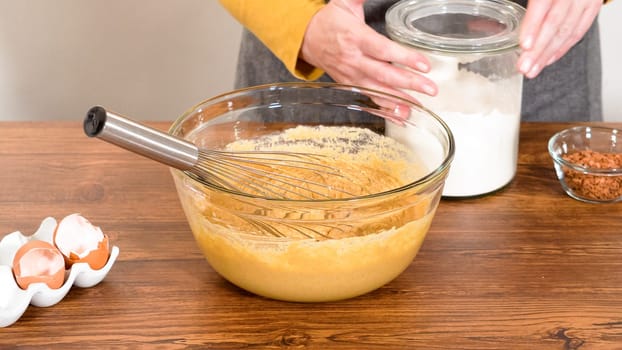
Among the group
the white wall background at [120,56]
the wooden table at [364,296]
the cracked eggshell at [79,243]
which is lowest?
the white wall background at [120,56]

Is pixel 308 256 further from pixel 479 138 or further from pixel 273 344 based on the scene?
pixel 479 138

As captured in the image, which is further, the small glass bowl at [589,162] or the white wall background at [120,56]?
the white wall background at [120,56]

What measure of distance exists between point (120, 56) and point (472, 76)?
1.47 meters

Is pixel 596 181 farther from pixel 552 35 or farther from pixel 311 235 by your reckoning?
pixel 311 235

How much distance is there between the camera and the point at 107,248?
96cm

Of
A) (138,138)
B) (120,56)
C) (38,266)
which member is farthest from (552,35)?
(120,56)

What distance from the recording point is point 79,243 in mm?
931

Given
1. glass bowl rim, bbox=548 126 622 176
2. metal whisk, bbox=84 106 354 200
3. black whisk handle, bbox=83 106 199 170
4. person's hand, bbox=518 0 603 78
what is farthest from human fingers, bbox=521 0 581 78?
black whisk handle, bbox=83 106 199 170

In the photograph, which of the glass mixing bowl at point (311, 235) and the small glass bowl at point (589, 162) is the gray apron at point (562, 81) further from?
the glass mixing bowl at point (311, 235)

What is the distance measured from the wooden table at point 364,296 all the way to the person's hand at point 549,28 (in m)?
0.19

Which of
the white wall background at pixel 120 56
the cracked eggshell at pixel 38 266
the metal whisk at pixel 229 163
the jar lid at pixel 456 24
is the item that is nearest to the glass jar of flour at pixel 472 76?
the jar lid at pixel 456 24

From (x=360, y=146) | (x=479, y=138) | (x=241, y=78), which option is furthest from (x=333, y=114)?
(x=241, y=78)

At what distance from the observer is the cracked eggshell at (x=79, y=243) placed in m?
0.93

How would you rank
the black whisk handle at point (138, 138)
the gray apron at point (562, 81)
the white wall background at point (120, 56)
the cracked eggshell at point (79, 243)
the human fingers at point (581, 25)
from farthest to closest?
the white wall background at point (120, 56), the gray apron at point (562, 81), the human fingers at point (581, 25), the cracked eggshell at point (79, 243), the black whisk handle at point (138, 138)
